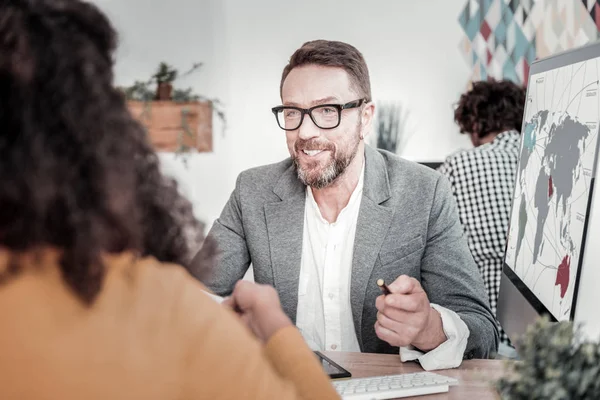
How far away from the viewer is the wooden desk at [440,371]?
4.69 feet

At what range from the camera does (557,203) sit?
49.6 inches

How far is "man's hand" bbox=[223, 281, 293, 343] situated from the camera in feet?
3.20

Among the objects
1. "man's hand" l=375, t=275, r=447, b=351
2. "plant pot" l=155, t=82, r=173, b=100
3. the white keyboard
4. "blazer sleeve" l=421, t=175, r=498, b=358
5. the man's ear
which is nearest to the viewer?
the white keyboard

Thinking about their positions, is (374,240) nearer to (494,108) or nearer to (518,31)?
(494,108)

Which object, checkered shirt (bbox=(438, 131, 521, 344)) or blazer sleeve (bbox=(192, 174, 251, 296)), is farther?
checkered shirt (bbox=(438, 131, 521, 344))

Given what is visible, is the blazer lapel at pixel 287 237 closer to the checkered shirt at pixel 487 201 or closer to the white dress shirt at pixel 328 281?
the white dress shirt at pixel 328 281

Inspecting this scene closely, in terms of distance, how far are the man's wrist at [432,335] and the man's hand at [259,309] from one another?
2.12ft

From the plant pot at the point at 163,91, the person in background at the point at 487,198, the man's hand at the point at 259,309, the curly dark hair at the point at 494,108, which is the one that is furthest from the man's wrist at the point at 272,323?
the plant pot at the point at 163,91

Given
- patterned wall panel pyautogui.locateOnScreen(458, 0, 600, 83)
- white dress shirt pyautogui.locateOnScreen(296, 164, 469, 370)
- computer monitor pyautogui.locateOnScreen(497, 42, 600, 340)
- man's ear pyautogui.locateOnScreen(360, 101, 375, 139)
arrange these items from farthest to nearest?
patterned wall panel pyautogui.locateOnScreen(458, 0, 600, 83), man's ear pyautogui.locateOnScreen(360, 101, 375, 139), white dress shirt pyautogui.locateOnScreen(296, 164, 469, 370), computer monitor pyautogui.locateOnScreen(497, 42, 600, 340)

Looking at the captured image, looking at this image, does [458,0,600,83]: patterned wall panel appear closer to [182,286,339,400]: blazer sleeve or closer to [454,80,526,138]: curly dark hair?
[454,80,526,138]: curly dark hair

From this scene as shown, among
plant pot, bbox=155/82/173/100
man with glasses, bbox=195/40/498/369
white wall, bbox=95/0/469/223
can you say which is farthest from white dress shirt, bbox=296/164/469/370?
plant pot, bbox=155/82/173/100

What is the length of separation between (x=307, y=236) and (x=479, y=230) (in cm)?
145

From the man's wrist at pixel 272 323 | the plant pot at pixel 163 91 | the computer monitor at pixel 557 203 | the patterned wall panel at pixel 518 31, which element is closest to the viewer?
the man's wrist at pixel 272 323

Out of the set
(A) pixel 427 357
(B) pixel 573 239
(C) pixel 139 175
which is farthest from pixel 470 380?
(C) pixel 139 175
